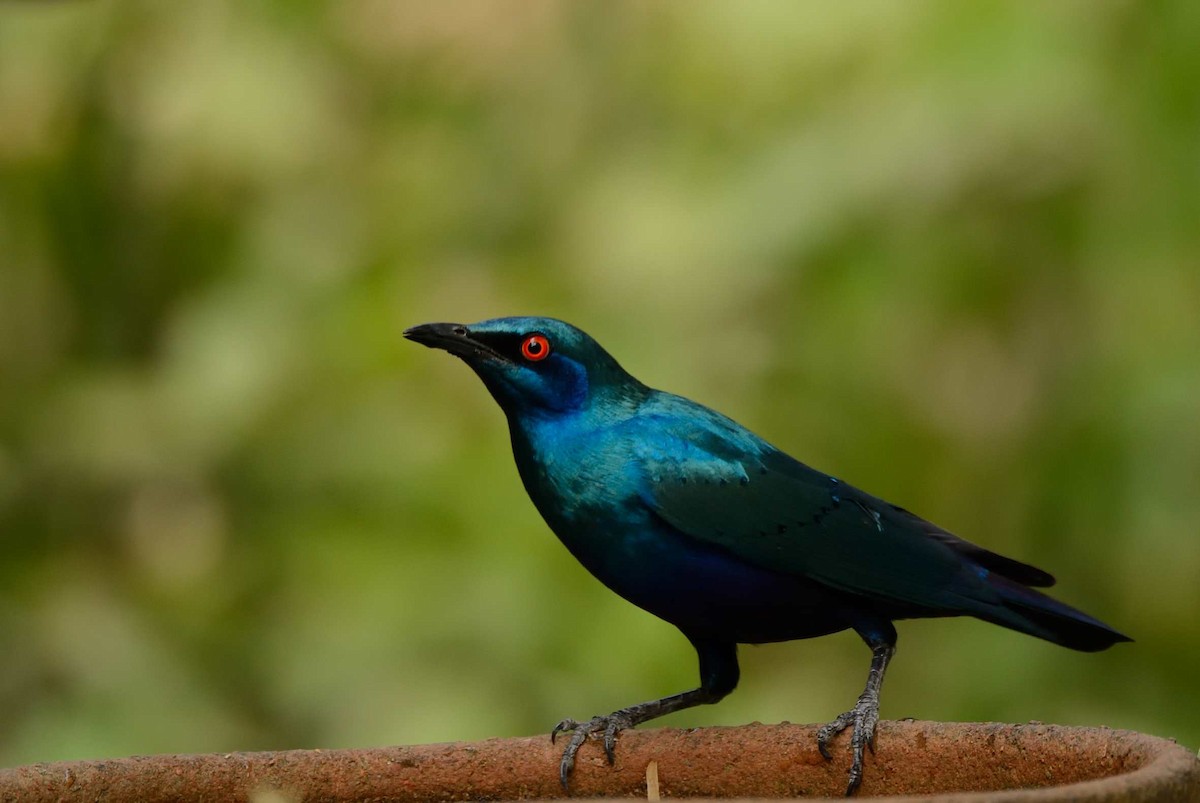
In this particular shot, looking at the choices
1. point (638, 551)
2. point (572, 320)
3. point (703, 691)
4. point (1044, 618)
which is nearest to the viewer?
point (638, 551)

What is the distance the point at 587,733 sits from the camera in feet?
10.1

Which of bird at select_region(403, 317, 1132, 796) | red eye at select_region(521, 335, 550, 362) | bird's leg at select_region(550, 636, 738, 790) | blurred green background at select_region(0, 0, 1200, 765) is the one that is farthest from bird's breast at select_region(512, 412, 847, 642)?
blurred green background at select_region(0, 0, 1200, 765)

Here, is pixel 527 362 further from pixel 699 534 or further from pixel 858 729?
pixel 858 729

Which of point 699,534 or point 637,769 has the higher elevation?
point 699,534

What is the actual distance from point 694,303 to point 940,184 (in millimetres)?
894

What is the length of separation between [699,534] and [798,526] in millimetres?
213

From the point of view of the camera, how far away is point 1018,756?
2596 millimetres

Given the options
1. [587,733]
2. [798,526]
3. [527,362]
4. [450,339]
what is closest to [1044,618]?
[798,526]

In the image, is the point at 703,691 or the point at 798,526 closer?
the point at 798,526

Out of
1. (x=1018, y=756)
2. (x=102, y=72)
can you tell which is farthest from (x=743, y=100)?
(x=1018, y=756)

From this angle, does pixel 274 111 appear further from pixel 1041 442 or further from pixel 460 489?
pixel 1041 442

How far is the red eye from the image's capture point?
10.2ft

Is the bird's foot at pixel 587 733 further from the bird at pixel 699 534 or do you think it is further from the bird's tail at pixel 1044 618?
the bird's tail at pixel 1044 618

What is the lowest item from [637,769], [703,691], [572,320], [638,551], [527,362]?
[637,769]
